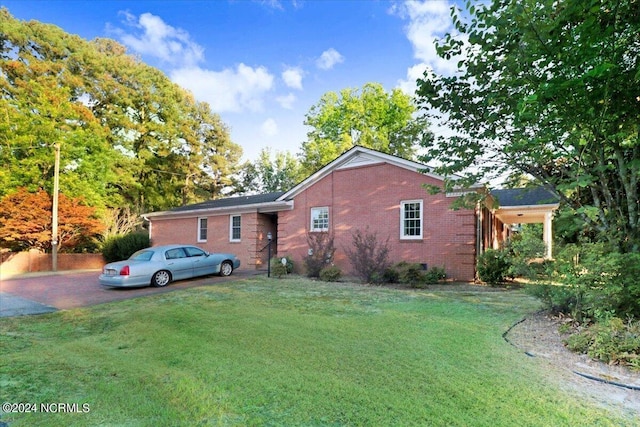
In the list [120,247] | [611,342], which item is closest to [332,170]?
[611,342]

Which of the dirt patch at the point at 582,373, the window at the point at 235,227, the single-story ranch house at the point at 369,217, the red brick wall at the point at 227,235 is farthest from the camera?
the window at the point at 235,227

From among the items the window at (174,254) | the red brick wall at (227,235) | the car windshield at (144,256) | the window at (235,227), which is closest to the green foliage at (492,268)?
the red brick wall at (227,235)

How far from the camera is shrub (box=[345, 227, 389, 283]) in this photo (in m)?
12.0

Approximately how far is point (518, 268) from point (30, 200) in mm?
22541

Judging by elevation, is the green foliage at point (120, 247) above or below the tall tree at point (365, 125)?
below

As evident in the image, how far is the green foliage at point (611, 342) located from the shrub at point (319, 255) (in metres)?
9.64

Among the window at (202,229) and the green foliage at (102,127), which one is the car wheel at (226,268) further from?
the green foliage at (102,127)

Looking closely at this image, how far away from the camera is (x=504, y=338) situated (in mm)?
5062

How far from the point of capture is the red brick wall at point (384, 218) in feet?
39.1

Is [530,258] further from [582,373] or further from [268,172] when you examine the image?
[268,172]

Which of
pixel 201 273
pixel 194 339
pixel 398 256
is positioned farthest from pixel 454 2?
pixel 201 273

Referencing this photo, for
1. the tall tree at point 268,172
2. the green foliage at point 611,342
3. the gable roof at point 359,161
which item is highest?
the tall tree at point 268,172

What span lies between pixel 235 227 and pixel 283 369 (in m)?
15.0

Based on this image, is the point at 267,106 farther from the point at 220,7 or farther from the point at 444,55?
the point at 444,55
